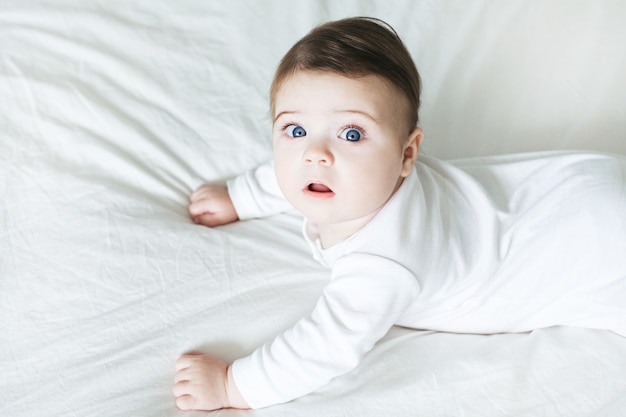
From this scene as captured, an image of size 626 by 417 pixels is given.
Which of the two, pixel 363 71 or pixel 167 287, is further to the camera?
pixel 167 287

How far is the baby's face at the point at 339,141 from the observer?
2.94ft

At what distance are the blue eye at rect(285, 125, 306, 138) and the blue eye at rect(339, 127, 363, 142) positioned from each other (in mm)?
58

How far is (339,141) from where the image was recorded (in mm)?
908

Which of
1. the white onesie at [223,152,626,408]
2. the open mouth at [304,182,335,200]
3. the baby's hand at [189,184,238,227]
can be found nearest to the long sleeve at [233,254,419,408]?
the white onesie at [223,152,626,408]

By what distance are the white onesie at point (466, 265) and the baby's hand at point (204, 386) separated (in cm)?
2

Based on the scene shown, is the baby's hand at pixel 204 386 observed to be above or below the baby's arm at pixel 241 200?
below

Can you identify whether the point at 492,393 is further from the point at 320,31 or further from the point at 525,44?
the point at 525,44

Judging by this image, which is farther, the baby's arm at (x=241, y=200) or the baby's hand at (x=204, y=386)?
the baby's arm at (x=241, y=200)

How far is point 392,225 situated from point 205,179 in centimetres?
44

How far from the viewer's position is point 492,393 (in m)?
0.99

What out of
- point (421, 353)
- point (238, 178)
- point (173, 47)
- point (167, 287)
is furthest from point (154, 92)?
point (421, 353)

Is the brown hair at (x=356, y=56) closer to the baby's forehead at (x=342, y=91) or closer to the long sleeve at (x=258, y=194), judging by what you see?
the baby's forehead at (x=342, y=91)

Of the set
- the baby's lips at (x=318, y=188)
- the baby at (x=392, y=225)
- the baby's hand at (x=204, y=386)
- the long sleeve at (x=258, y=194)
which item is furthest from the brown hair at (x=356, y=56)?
the baby's hand at (x=204, y=386)

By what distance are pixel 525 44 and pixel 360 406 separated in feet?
2.86
